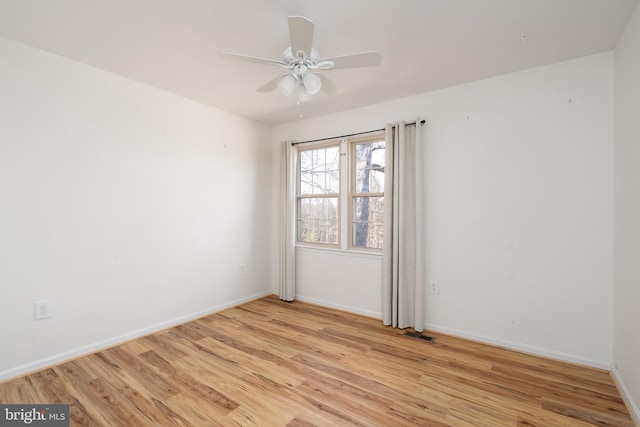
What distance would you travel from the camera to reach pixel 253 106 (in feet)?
12.3

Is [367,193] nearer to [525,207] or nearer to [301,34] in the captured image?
[525,207]

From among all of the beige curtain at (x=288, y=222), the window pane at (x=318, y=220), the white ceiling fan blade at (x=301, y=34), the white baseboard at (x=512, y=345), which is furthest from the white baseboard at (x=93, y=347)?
the white ceiling fan blade at (x=301, y=34)

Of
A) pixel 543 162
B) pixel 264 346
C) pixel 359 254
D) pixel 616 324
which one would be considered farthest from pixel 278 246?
pixel 616 324

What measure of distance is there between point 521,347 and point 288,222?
117 inches

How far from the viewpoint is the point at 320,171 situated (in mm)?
4277

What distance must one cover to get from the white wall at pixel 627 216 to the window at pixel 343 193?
2066mm

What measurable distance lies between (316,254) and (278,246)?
0.69m

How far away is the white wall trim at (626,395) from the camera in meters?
1.85

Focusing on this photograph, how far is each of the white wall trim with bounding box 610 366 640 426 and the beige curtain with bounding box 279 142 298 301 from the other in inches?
130

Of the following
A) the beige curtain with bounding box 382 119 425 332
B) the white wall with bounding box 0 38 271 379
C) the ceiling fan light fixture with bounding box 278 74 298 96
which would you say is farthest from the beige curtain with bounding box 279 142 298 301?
the ceiling fan light fixture with bounding box 278 74 298 96

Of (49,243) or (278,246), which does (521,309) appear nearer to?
(278,246)

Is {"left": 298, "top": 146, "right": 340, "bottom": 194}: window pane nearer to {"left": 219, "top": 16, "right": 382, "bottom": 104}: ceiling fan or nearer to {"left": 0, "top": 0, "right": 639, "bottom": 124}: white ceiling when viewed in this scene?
{"left": 0, "top": 0, "right": 639, "bottom": 124}: white ceiling

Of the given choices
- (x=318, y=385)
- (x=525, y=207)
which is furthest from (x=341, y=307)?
(x=525, y=207)

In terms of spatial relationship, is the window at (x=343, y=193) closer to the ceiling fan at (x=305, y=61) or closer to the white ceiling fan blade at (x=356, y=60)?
the ceiling fan at (x=305, y=61)
